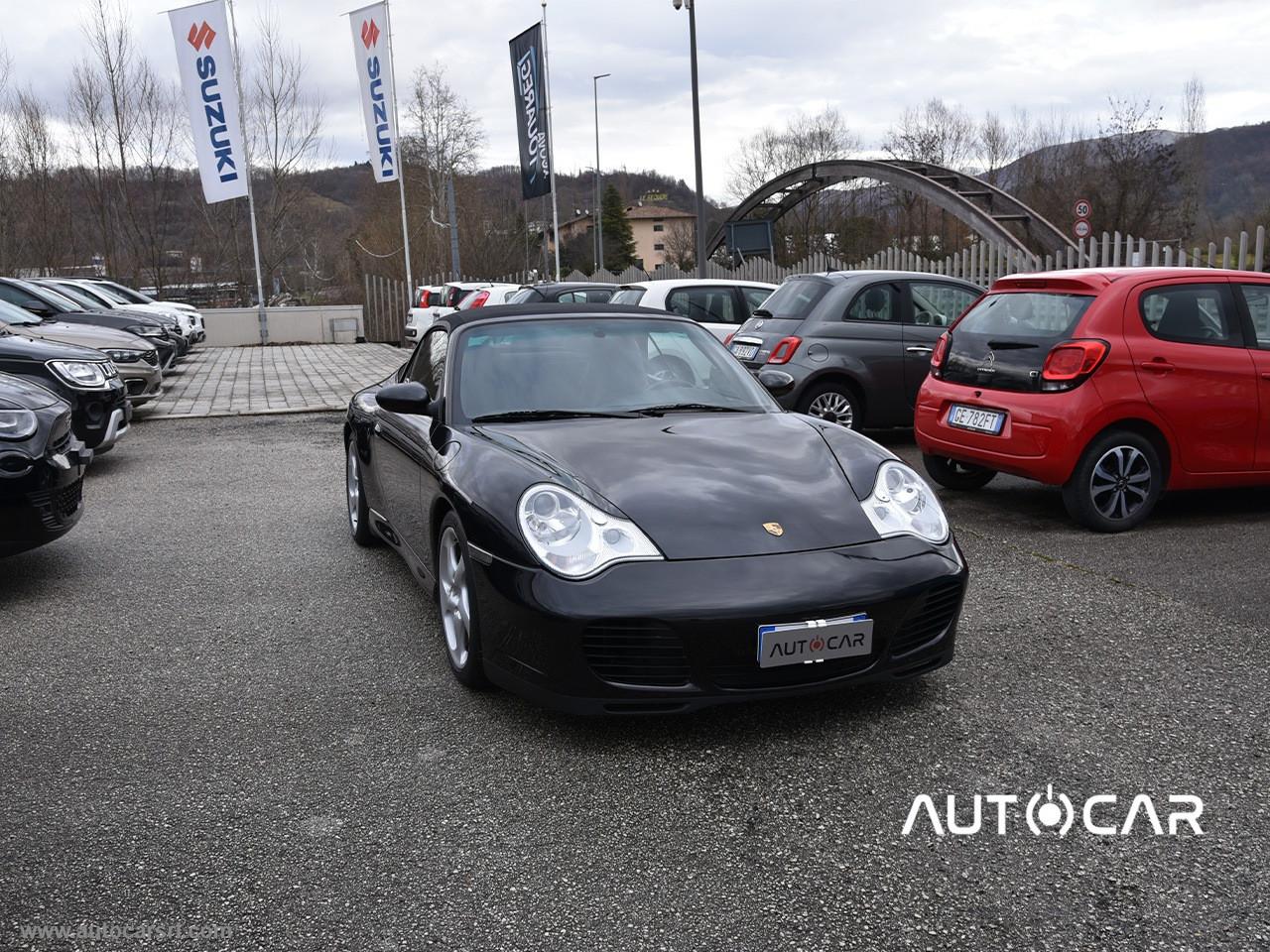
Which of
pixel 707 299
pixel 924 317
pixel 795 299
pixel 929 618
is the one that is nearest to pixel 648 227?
pixel 707 299

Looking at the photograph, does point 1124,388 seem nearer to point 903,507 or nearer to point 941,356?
point 941,356

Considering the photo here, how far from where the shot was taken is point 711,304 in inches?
488

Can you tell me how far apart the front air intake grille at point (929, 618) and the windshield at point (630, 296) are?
28.7 ft

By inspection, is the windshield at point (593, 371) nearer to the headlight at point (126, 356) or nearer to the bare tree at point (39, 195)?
the headlight at point (126, 356)

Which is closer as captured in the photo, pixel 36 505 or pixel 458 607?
pixel 458 607

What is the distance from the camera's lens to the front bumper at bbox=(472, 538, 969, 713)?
11.1ft

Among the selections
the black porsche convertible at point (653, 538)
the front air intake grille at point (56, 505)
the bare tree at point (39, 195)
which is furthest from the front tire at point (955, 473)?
the bare tree at point (39, 195)

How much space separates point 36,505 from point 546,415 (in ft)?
9.08

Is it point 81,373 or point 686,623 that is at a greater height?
point 81,373

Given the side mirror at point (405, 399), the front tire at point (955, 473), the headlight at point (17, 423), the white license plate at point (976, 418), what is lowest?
the front tire at point (955, 473)

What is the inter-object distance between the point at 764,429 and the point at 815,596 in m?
1.18

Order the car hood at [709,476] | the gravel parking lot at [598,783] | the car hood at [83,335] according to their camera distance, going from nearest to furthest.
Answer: the gravel parking lot at [598,783] → the car hood at [709,476] → the car hood at [83,335]

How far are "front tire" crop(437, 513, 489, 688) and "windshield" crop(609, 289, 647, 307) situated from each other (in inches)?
322

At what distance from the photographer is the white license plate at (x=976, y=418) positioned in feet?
22.0
